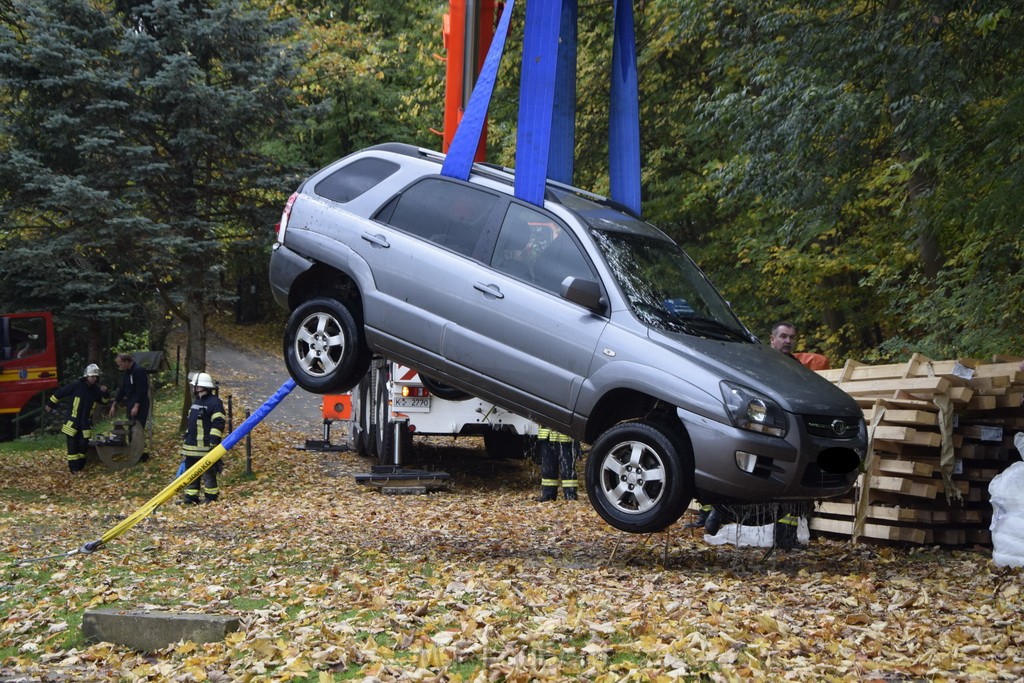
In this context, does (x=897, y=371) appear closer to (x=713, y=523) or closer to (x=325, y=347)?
(x=713, y=523)

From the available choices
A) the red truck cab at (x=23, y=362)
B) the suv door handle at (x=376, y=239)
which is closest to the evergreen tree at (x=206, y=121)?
the red truck cab at (x=23, y=362)

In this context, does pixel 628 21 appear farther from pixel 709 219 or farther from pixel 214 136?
pixel 709 219

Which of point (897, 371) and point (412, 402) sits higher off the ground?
point (897, 371)

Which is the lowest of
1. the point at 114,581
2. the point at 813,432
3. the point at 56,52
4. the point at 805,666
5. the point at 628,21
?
the point at 114,581

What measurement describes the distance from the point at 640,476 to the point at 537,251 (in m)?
1.72

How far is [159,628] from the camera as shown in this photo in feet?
21.6

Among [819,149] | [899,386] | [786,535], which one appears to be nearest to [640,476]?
[786,535]

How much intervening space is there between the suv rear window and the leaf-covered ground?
286 centimetres

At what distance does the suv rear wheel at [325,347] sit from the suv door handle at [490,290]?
1.11 meters

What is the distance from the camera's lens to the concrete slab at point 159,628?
655 centimetres

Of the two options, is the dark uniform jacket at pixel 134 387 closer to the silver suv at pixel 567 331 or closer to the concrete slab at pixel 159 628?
the silver suv at pixel 567 331

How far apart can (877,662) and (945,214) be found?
5135mm

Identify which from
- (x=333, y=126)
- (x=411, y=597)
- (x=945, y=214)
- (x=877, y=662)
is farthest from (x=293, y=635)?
(x=333, y=126)

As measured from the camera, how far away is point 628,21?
30.1 ft
